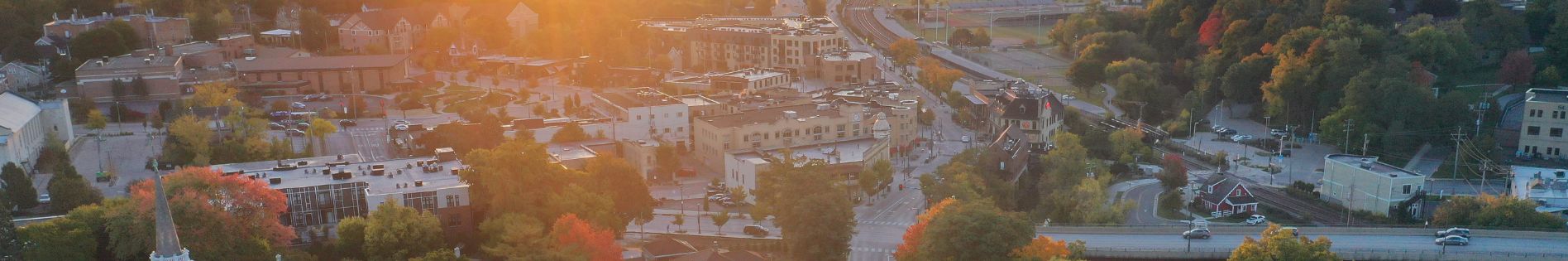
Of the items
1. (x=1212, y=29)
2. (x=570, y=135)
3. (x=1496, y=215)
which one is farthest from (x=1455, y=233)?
(x=1212, y=29)

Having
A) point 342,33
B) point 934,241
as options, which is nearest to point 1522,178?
point 934,241

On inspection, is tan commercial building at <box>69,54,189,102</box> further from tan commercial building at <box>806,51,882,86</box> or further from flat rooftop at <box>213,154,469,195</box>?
tan commercial building at <box>806,51,882,86</box>

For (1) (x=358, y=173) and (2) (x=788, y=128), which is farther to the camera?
(2) (x=788, y=128)

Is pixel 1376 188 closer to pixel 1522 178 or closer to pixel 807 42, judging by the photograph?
pixel 1522 178

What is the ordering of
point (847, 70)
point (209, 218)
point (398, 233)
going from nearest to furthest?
1. point (209, 218)
2. point (398, 233)
3. point (847, 70)

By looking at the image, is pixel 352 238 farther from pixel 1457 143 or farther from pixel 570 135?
pixel 1457 143

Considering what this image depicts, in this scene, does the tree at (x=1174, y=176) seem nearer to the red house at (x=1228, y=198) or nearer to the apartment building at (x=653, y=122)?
the red house at (x=1228, y=198)

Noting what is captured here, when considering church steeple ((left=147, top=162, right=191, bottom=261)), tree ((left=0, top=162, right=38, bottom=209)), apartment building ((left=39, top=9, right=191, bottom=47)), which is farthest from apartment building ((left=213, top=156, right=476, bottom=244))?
apartment building ((left=39, top=9, right=191, bottom=47))
